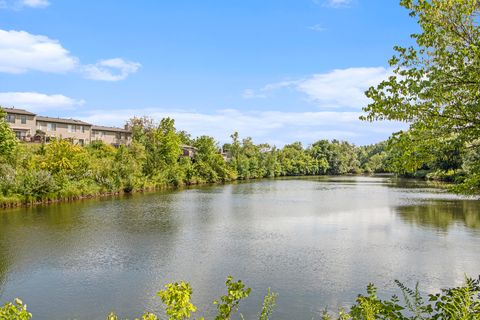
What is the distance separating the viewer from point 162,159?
6806cm

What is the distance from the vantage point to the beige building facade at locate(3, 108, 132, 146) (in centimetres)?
6209

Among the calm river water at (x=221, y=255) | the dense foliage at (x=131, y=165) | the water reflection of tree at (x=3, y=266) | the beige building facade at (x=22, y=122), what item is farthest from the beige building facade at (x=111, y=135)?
the water reflection of tree at (x=3, y=266)

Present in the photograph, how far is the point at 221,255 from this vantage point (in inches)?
792

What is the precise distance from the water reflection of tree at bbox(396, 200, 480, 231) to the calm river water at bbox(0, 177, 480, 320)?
136mm

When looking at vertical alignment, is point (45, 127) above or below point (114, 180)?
above

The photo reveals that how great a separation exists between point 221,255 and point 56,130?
2324 inches

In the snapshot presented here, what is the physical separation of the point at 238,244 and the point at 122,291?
8.79 m

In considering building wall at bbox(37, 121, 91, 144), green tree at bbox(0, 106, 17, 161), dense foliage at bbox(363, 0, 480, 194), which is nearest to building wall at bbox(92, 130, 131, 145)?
building wall at bbox(37, 121, 91, 144)

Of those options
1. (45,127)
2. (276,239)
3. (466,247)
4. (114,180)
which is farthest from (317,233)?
(45,127)

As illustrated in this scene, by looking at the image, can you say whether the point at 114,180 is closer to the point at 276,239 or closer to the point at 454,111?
the point at 276,239

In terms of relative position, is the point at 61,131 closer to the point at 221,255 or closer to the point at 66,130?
the point at 66,130

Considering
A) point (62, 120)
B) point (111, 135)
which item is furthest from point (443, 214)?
point (111, 135)

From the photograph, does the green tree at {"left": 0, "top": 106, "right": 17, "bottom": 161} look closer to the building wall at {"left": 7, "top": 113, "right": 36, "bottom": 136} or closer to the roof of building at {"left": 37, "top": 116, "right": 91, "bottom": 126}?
the building wall at {"left": 7, "top": 113, "right": 36, "bottom": 136}

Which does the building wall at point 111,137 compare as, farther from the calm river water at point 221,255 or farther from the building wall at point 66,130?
the calm river water at point 221,255
